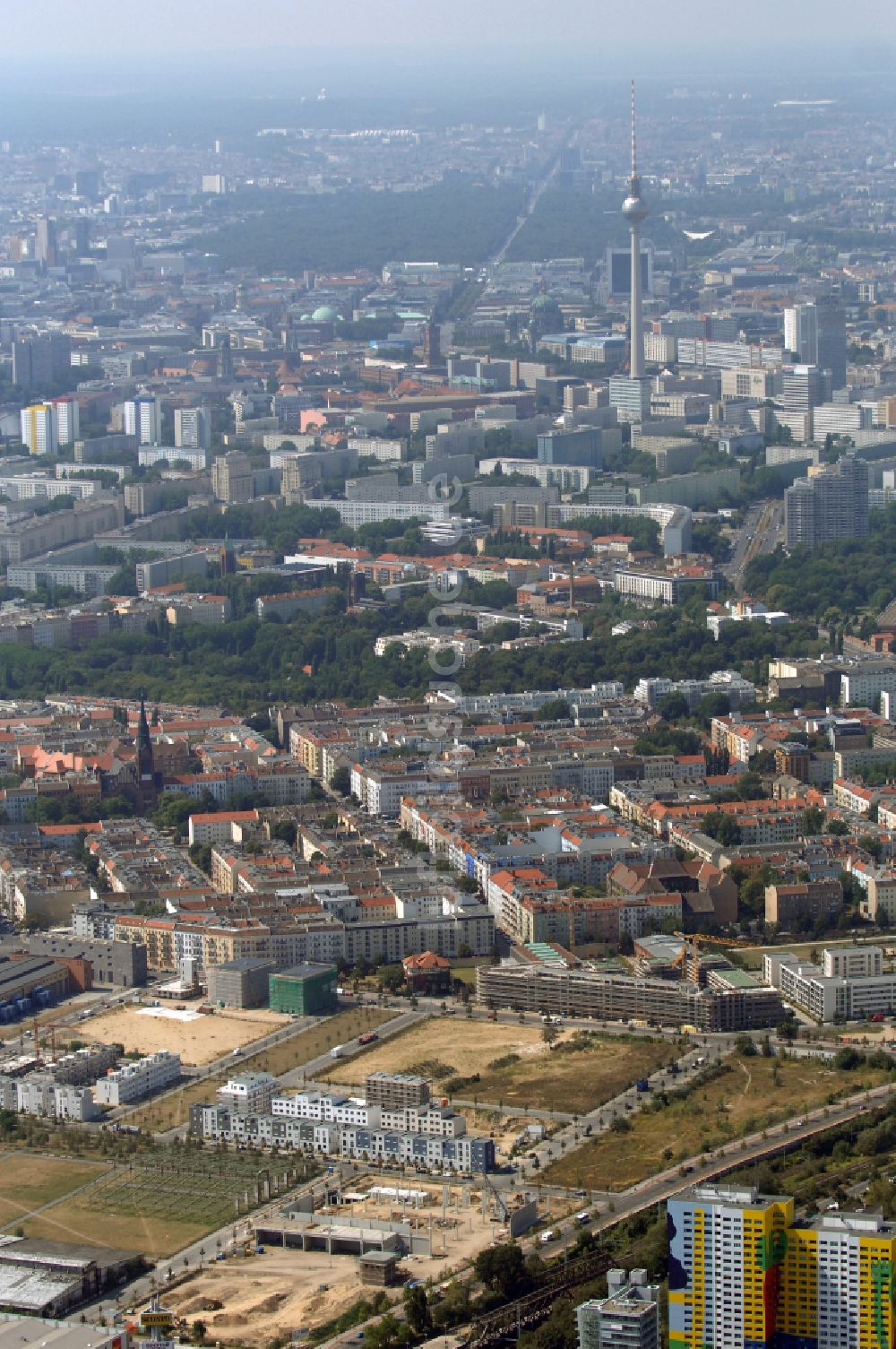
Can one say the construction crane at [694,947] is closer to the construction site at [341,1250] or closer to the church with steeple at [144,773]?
the construction site at [341,1250]

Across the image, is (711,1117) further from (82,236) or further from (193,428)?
(82,236)

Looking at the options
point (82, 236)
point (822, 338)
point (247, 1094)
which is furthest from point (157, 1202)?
point (82, 236)

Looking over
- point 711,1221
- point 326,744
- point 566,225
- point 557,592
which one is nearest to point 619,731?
point 326,744

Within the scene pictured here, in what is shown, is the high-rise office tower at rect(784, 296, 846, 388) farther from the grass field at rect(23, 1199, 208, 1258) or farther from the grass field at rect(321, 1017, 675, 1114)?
the grass field at rect(23, 1199, 208, 1258)

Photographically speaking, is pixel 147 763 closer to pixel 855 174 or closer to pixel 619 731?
pixel 619 731

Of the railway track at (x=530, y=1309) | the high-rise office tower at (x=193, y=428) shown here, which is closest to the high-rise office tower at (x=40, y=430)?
the high-rise office tower at (x=193, y=428)

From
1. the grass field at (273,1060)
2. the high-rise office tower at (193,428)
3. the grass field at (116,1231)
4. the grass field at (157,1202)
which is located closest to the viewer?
the grass field at (116,1231)
